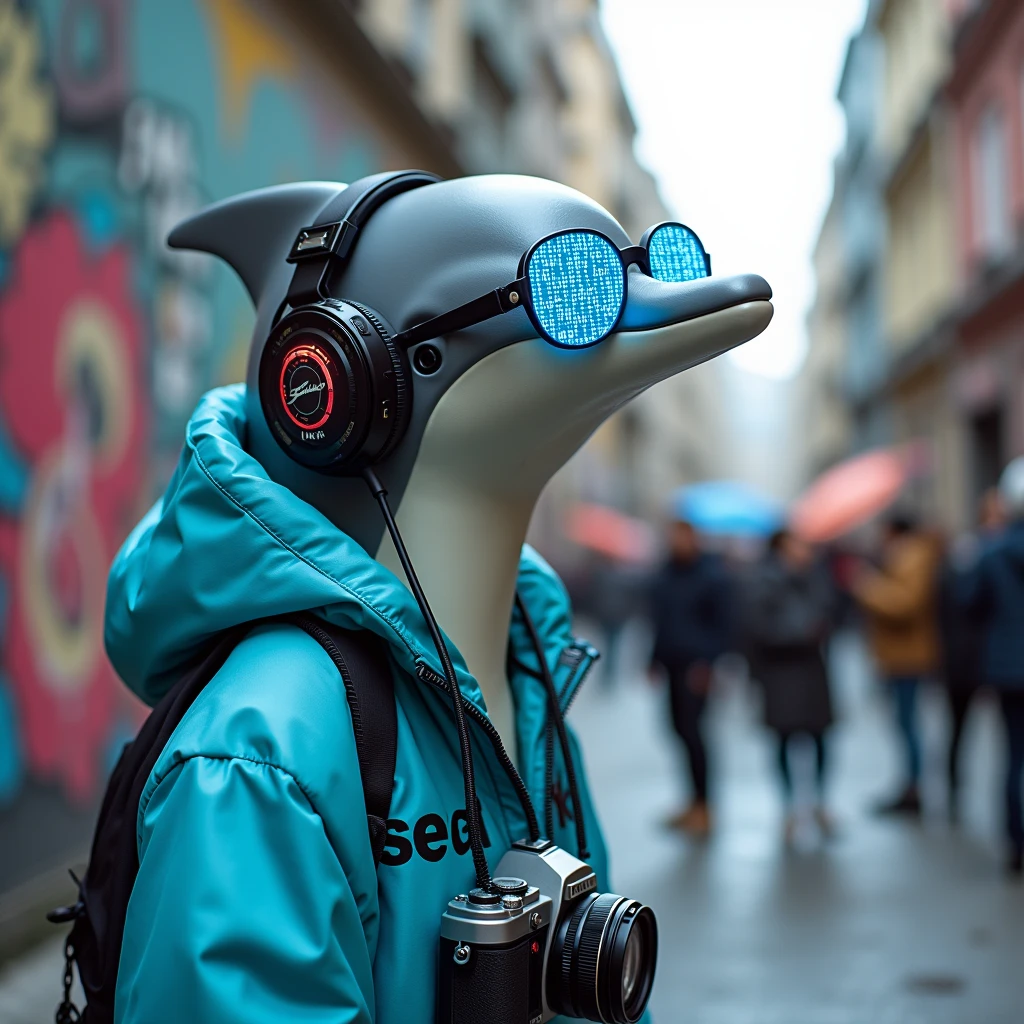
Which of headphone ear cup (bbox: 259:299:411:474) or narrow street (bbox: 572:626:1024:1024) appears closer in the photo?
headphone ear cup (bbox: 259:299:411:474)

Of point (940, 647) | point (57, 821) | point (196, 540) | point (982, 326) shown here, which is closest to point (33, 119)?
point (57, 821)

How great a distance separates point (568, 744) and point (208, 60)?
17.9 ft

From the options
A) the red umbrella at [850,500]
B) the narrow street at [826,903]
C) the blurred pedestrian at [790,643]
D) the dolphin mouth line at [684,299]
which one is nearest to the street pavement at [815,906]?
the narrow street at [826,903]

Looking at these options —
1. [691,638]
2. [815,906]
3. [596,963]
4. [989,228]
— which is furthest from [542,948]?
[989,228]

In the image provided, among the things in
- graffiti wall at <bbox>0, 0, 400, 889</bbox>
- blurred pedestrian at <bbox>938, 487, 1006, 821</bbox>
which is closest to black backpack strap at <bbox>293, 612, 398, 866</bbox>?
graffiti wall at <bbox>0, 0, 400, 889</bbox>

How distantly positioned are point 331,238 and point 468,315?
0.22 metres

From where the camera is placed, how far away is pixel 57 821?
186 inches

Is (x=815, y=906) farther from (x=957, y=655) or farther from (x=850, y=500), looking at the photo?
(x=850, y=500)

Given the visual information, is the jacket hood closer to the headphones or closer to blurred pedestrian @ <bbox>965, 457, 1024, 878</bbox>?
the headphones

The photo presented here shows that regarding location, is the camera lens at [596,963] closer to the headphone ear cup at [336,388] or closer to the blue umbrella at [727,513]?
the headphone ear cup at [336,388]

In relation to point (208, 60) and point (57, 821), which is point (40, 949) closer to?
point (57, 821)

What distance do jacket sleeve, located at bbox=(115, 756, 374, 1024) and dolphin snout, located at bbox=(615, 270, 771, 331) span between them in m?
0.65

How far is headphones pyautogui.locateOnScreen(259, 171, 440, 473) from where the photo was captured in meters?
1.32

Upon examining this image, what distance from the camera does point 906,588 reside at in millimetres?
6738
